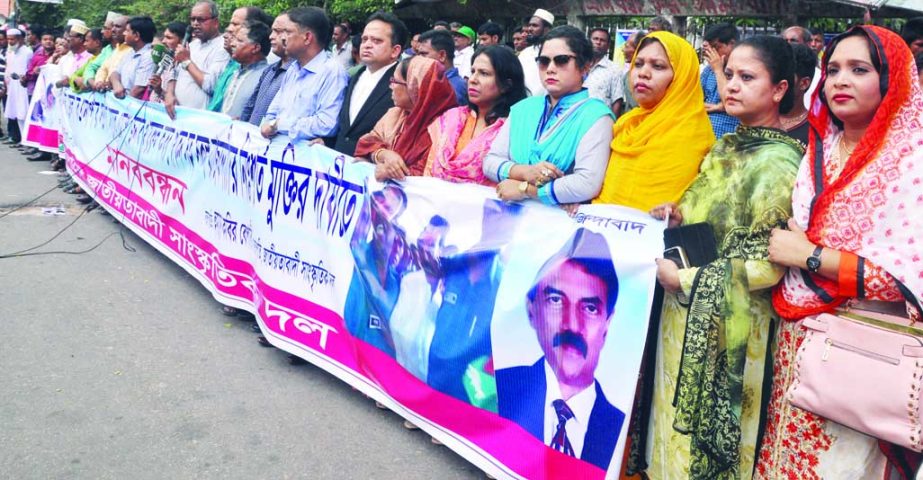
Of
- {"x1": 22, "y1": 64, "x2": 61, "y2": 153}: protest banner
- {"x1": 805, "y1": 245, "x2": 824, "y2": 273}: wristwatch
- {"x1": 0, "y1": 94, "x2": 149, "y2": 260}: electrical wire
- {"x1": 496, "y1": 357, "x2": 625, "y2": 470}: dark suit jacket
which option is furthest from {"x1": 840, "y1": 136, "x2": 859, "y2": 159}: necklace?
{"x1": 22, "y1": 64, "x2": 61, "y2": 153}: protest banner

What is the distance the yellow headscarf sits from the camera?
9.32 feet

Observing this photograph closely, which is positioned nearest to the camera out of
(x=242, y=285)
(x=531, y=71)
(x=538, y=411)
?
(x=538, y=411)

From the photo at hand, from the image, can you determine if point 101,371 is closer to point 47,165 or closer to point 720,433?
point 720,433

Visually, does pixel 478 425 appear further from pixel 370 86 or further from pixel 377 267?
pixel 370 86

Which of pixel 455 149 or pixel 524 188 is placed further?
pixel 455 149

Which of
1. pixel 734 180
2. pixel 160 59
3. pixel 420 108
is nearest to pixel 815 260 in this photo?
pixel 734 180

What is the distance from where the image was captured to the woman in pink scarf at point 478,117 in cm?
372

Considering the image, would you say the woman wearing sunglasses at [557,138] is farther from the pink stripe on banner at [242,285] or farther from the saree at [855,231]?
the pink stripe on banner at [242,285]

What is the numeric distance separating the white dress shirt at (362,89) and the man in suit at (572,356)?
2.20 m

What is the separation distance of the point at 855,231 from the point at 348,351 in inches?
98.0

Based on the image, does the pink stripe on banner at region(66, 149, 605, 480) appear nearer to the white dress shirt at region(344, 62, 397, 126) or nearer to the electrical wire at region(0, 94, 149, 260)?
the electrical wire at region(0, 94, 149, 260)

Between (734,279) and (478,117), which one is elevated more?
(478,117)

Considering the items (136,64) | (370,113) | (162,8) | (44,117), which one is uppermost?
(162,8)

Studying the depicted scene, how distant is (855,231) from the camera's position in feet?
7.53
